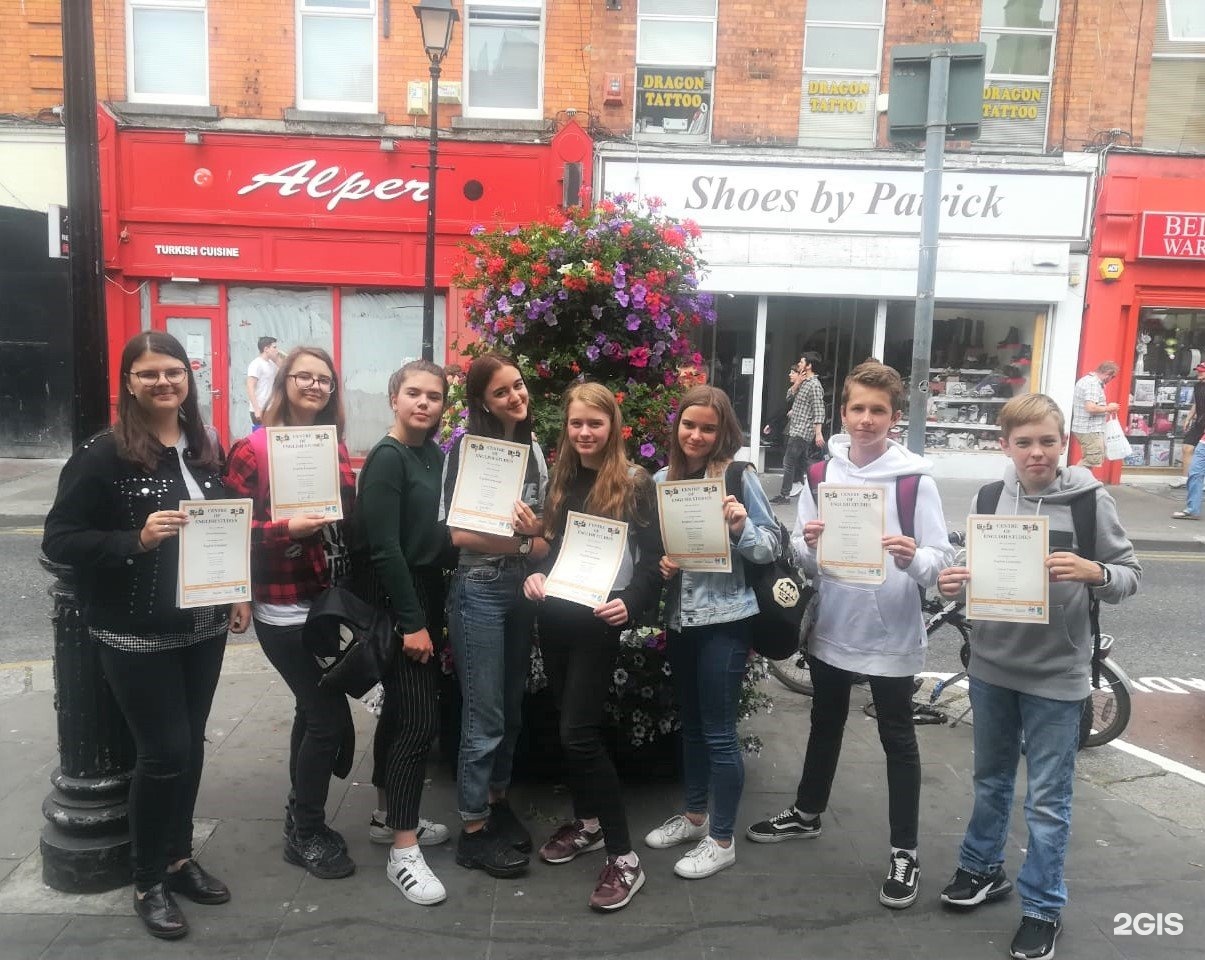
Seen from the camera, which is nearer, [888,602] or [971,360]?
[888,602]

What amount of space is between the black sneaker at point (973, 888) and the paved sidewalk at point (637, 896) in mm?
48

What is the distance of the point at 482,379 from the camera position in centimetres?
336

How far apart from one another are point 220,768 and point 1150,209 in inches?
549

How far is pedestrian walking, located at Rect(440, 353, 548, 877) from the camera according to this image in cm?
332

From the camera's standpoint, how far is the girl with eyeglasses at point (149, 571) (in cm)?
285

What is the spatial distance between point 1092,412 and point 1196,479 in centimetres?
139

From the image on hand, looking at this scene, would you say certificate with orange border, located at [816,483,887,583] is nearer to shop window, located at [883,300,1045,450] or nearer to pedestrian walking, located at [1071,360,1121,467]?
pedestrian walking, located at [1071,360,1121,467]

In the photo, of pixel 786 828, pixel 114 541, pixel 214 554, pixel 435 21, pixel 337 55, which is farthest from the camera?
pixel 337 55

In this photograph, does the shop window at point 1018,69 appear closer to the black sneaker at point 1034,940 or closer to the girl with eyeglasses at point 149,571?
the black sneaker at point 1034,940

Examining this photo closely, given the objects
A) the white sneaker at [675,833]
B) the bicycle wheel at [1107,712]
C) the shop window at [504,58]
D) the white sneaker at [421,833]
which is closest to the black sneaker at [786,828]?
the white sneaker at [675,833]

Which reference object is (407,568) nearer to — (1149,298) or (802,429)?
(802,429)

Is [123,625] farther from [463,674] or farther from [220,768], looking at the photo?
[220,768]

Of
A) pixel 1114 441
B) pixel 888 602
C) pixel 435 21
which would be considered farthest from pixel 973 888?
pixel 1114 441

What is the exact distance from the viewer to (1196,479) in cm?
1134
